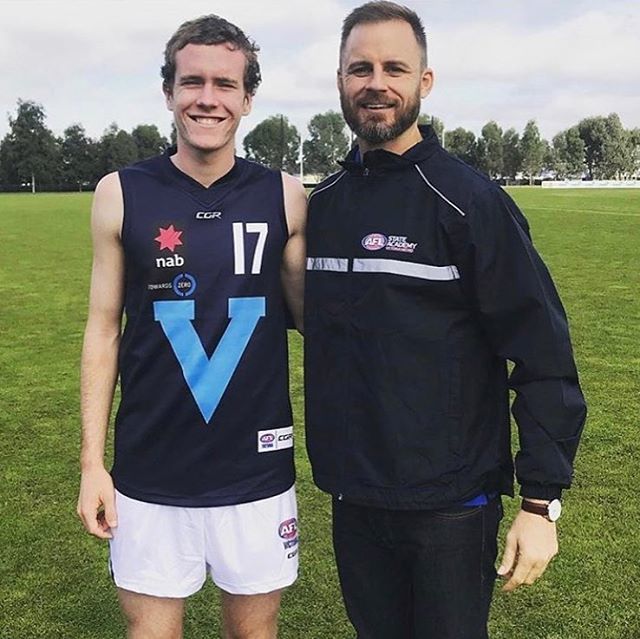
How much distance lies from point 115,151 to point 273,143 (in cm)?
2310

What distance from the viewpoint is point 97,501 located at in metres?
2.64

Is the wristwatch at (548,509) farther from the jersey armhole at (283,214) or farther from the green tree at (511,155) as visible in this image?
the green tree at (511,155)

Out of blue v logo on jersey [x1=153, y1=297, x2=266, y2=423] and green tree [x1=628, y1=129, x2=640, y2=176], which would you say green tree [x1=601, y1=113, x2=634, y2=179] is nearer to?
green tree [x1=628, y1=129, x2=640, y2=176]

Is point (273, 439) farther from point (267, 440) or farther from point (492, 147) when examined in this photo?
point (492, 147)

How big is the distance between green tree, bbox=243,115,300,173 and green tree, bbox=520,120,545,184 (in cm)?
3041

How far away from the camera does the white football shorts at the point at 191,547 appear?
2.62 meters

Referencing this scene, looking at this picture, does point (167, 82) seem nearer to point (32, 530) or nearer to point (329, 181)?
point (329, 181)

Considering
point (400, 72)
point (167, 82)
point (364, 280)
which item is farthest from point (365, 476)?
point (167, 82)

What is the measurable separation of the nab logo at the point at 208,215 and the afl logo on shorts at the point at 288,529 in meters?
1.02

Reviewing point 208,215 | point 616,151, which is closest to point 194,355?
point 208,215

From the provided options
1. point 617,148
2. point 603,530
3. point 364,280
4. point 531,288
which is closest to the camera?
point 531,288

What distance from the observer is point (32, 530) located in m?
4.80

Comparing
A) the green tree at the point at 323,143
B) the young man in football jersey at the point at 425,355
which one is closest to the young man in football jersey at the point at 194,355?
the young man in football jersey at the point at 425,355

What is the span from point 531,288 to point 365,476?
751 millimetres
